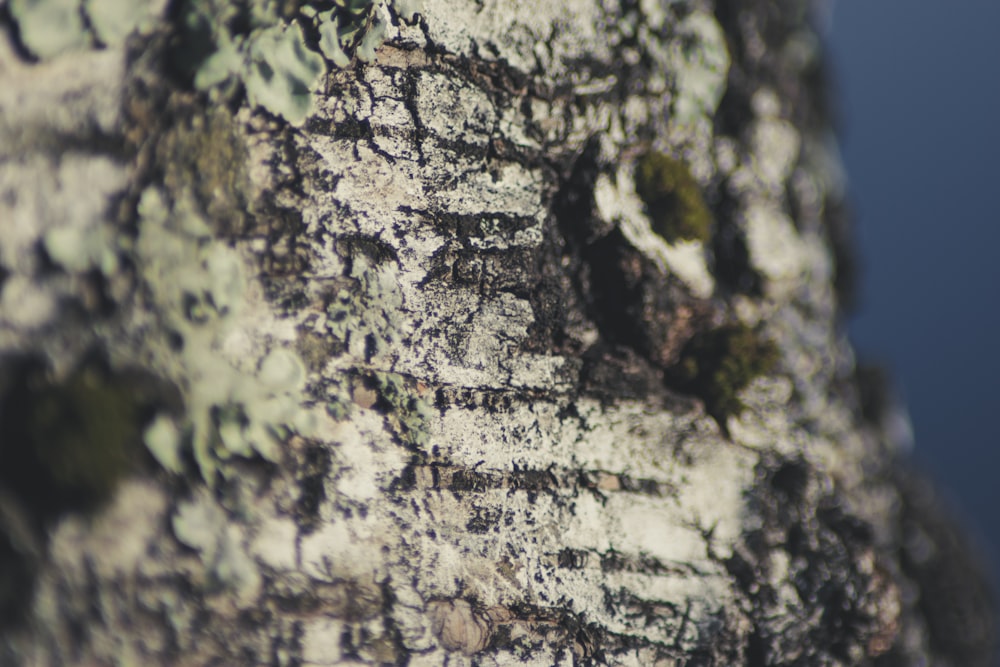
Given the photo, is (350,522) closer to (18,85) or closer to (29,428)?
(29,428)

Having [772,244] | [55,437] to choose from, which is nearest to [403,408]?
[55,437]

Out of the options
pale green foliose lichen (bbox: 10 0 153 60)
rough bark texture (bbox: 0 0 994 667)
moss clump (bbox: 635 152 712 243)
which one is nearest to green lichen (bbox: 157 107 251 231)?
rough bark texture (bbox: 0 0 994 667)

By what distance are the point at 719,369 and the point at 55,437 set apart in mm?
683

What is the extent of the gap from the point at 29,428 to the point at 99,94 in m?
0.30

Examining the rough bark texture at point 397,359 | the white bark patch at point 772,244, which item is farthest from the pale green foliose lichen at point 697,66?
the white bark patch at point 772,244

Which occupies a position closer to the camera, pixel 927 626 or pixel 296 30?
pixel 296 30

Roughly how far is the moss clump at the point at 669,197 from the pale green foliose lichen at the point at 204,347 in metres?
0.45

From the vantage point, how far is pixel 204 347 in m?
0.52

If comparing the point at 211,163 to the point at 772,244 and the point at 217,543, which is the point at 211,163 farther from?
the point at 772,244

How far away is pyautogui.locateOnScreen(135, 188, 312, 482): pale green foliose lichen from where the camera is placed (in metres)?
0.52

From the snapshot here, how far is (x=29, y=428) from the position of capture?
0.51 m

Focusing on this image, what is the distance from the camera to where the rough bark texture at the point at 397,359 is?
20.2 inches

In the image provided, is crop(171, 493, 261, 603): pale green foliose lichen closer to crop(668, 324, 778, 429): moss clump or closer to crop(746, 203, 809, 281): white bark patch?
crop(668, 324, 778, 429): moss clump

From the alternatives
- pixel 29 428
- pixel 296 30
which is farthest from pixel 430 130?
pixel 29 428
